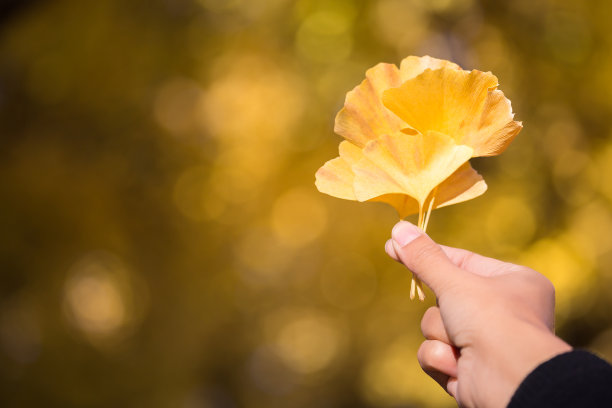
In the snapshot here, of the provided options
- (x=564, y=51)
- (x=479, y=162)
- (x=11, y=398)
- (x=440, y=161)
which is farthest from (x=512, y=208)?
(x=11, y=398)

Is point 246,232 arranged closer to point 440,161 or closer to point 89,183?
point 89,183

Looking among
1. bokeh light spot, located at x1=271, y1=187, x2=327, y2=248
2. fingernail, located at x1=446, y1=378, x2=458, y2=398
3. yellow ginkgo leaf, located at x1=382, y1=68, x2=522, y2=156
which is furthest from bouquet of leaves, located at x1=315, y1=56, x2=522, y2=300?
bokeh light spot, located at x1=271, y1=187, x2=327, y2=248

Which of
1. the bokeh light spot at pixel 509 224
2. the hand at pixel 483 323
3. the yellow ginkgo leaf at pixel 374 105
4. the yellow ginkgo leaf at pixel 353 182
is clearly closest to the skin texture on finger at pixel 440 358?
the hand at pixel 483 323

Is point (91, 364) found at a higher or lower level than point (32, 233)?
lower

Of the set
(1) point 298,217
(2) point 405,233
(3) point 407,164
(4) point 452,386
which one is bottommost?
(1) point 298,217

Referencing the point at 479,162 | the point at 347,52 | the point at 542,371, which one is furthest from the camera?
the point at 479,162

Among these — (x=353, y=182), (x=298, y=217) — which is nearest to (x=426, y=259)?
(x=353, y=182)

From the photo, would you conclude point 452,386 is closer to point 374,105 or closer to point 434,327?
point 434,327

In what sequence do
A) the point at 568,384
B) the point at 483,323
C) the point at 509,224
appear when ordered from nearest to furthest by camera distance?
the point at 568,384, the point at 483,323, the point at 509,224

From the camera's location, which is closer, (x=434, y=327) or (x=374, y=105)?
(x=374, y=105)
